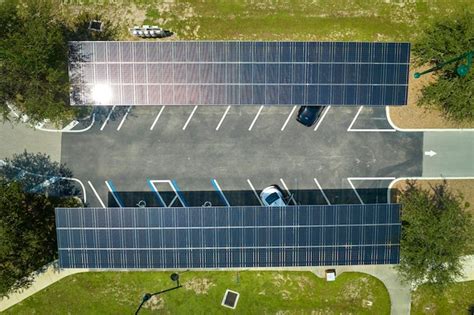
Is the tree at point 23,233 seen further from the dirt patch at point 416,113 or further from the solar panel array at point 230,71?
the dirt patch at point 416,113

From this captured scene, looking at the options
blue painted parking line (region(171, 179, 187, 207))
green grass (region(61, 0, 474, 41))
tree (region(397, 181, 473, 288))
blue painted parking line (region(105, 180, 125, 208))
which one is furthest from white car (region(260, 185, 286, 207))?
green grass (region(61, 0, 474, 41))

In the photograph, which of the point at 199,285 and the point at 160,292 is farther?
the point at 199,285

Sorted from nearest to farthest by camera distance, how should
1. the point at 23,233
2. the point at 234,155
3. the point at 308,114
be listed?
the point at 23,233
the point at 308,114
the point at 234,155

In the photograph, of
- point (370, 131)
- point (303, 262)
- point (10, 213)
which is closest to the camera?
point (10, 213)

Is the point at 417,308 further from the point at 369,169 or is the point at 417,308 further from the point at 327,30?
the point at 327,30

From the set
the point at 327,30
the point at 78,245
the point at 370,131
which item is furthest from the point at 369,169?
the point at 78,245

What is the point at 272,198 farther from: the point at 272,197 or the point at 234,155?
the point at 234,155

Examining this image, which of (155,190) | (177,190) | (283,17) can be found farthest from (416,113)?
(155,190)
